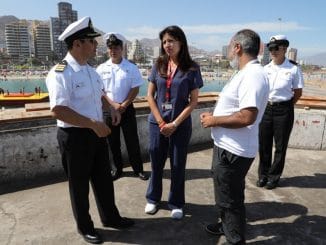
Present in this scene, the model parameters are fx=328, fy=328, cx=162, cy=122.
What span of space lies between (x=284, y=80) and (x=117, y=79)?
6.99 ft

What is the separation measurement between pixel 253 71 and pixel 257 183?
2.43 metres

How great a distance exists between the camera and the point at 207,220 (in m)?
3.45

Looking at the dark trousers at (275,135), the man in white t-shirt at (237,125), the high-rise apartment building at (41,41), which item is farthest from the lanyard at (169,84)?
the high-rise apartment building at (41,41)

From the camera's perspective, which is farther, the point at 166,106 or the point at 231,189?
the point at 166,106

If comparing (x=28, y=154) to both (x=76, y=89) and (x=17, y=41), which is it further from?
(x=17, y=41)

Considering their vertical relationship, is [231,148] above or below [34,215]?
above

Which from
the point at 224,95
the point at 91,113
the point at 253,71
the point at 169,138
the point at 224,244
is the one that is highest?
the point at 253,71

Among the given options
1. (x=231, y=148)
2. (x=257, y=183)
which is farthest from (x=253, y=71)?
(x=257, y=183)

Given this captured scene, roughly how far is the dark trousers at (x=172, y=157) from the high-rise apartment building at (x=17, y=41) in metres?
177

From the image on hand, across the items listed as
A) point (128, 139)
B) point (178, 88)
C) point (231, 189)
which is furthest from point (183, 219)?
point (128, 139)

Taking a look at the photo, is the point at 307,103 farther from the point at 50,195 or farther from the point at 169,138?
the point at 50,195

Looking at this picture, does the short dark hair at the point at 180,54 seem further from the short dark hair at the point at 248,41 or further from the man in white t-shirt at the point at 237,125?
the short dark hair at the point at 248,41

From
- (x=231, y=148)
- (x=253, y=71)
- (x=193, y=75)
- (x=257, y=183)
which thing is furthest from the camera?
(x=257, y=183)

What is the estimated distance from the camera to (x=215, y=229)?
3.18 metres
